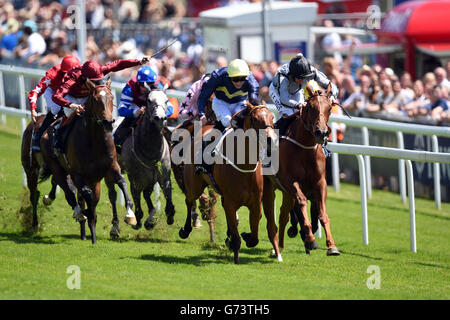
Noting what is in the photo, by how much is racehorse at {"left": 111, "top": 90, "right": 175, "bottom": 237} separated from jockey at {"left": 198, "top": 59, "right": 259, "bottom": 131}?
0.93 meters

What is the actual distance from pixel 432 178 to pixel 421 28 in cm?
540

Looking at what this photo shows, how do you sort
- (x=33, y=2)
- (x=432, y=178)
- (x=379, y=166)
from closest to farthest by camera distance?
(x=432, y=178) → (x=379, y=166) → (x=33, y=2)

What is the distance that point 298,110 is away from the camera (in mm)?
10406

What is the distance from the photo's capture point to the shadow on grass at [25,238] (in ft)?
35.7

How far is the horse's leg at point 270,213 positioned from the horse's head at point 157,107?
4.41 ft

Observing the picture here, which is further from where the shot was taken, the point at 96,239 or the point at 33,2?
the point at 33,2

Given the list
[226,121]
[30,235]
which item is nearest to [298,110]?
[226,121]

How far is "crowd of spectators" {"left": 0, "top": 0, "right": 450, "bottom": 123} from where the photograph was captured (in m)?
15.5

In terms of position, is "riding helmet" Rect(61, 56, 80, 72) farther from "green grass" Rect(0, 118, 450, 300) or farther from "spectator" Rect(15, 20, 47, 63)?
"spectator" Rect(15, 20, 47, 63)

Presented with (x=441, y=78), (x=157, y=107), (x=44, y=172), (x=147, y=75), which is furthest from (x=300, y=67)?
(x=441, y=78)

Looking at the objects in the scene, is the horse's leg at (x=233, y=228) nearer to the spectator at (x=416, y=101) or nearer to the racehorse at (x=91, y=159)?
the racehorse at (x=91, y=159)

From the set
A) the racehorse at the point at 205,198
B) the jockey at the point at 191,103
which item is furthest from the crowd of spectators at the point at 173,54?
the racehorse at the point at 205,198

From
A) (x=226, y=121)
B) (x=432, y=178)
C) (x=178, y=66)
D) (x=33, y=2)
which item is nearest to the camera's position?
(x=226, y=121)
